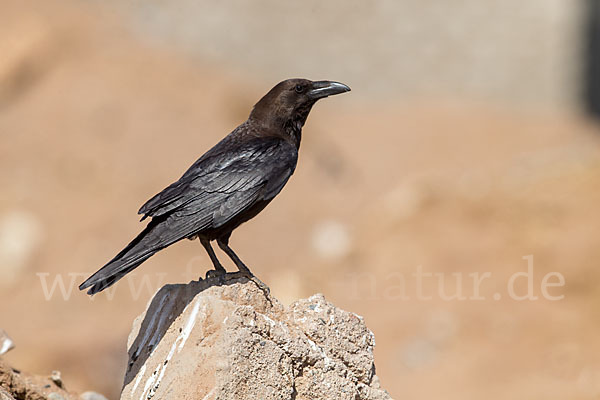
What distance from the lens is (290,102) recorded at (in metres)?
6.93

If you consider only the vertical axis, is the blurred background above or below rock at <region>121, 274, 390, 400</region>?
above

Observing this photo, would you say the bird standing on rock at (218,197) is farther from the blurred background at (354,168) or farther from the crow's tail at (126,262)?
the blurred background at (354,168)

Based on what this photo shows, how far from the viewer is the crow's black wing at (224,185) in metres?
5.89

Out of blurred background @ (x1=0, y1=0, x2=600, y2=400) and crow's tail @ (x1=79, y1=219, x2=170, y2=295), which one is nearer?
crow's tail @ (x1=79, y1=219, x2=170, y2=295)

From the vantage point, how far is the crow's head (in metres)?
6.90

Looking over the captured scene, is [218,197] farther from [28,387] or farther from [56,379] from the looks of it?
[56,379]

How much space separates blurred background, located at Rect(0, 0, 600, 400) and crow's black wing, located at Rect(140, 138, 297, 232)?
266 inches

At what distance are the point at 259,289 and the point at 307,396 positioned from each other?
0.77 meters

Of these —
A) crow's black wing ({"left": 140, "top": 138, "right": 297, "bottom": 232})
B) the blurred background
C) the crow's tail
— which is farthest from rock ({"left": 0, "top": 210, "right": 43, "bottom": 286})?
the crow's tail

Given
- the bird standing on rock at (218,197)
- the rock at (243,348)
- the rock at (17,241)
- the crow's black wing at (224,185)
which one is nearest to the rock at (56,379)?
the rock at (243,348)

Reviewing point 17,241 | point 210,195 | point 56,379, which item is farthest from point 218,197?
point 17,241

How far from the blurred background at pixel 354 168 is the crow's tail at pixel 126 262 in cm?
691

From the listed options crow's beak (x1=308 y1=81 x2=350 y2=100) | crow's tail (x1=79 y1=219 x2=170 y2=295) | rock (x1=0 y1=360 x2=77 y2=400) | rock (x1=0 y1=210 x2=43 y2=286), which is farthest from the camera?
rock (x1=0 y1=210 x2=43 y2=286)

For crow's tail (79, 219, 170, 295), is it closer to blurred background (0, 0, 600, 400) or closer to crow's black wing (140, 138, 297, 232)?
crow's black wing (140, 138, 297, 232)
